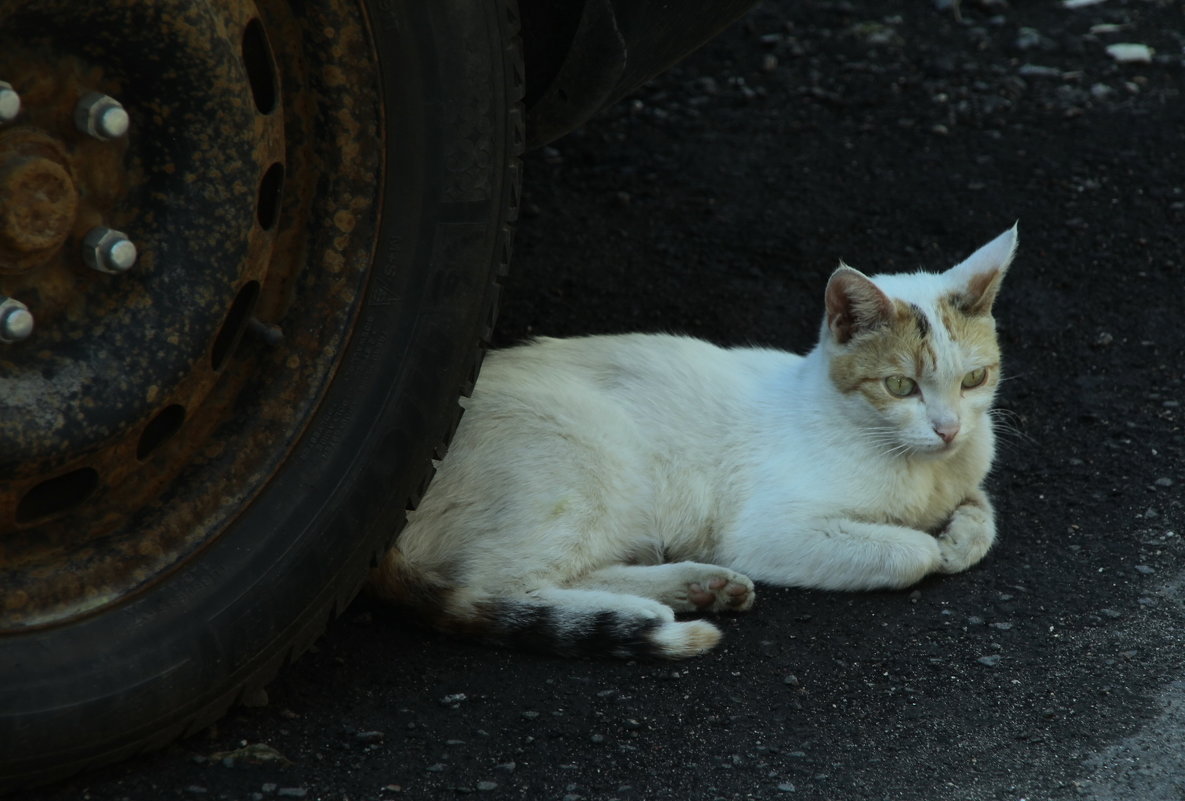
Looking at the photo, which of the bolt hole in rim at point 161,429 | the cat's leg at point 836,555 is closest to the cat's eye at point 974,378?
the cat's leg at point 836,555

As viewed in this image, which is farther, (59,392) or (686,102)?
(686,102)

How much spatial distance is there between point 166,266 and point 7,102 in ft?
1.39

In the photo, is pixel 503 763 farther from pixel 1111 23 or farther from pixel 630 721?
pixel 1111 23

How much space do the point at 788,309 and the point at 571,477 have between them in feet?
6.06

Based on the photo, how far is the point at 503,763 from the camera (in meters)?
2.74

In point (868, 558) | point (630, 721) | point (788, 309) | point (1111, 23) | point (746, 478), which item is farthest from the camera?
point (1111, 23)

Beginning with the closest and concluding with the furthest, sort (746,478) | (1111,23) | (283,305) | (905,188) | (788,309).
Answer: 1. (283,305)
2. (746,478)
3. (788,309)
4. (905,188)
5. (1111,23)

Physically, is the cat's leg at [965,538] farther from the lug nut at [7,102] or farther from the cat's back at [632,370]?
the lug nut at [7,102]

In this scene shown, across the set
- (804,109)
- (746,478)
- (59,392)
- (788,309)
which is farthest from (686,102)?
(59,392)

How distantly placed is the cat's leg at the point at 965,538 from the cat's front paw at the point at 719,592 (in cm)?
60

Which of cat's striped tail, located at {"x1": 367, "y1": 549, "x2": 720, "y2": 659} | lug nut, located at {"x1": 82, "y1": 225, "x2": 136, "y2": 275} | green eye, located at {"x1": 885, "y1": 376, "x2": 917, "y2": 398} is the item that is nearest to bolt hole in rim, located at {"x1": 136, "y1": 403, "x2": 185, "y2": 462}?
lug nut, located at {"x1": 82, "y1": 225, "x2": 136, "y2": 275}

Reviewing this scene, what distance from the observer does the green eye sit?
3666mm

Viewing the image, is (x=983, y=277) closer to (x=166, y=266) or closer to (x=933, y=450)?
(x=933, y=450)

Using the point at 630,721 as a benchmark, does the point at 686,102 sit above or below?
above
